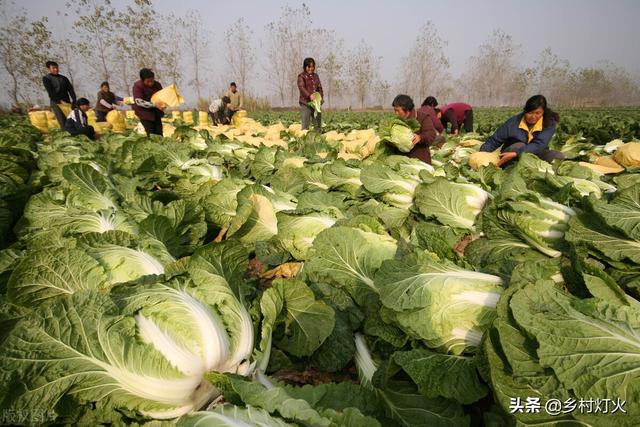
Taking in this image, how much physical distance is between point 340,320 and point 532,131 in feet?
17.3

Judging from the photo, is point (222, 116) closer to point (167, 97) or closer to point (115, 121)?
point (115, 121)

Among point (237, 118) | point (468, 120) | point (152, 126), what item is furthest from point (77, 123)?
point (468, 120)

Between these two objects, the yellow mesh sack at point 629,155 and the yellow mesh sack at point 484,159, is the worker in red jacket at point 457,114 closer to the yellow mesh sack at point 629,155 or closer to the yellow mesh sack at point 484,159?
the yellow mesh sack at point 484,159

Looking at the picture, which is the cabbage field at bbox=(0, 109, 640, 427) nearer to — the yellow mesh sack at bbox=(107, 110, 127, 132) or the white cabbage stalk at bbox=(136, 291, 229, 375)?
the white cabbage stalk at bbox=(136, 291, 229, 375)

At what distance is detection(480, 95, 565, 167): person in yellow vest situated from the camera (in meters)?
5.33

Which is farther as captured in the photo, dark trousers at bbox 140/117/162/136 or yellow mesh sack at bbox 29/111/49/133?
yellow mesh sack at bbox 29/111/49/133

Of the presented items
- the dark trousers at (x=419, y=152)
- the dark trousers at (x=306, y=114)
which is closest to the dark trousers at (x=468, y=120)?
the dark trousers at (x=306, y=114)

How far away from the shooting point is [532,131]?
5.61 m

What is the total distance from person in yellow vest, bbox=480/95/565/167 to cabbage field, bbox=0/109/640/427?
209 cm

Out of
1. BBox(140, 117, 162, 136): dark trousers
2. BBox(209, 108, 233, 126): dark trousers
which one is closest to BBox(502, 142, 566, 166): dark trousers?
BBox(140, 117, 162, 136): dark trousers

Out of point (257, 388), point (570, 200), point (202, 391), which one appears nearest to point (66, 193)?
point (202, 391)

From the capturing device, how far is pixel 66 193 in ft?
14.0

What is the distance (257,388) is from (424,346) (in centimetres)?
103

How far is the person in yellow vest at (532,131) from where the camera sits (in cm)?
533
